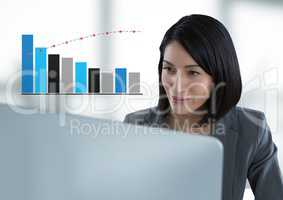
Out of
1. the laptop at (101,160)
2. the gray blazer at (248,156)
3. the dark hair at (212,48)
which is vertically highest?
the dark hair at (212,48)

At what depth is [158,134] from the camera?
1.33 ft

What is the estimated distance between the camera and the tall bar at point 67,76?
8.95 ft

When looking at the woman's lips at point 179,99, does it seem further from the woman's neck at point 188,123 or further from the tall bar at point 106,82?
the tall bar at point 106,82

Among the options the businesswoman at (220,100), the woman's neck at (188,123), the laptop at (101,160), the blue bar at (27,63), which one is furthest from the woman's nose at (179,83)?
the blue bar at (27,63)

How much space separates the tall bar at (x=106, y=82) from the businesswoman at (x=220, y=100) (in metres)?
1.56

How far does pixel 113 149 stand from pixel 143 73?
2.47 metres

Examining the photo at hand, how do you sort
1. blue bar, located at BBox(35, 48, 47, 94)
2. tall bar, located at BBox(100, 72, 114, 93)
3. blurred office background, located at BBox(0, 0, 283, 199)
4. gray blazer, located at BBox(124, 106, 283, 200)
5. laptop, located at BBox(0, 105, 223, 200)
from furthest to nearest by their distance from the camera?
tall bar, located at BBox(100, 72, 114, 93) < blue bar, located at BBox(35, 48, 47, 94) < blurred office background, located at BBox(0, 0, 283, 199) < gray blazer, located at BBox(124, 106, 283, 200) < laptop, located at BBox(0, 105, 223, 200)

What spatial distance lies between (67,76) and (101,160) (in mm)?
2391

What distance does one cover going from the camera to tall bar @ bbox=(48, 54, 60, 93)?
8.89 ft

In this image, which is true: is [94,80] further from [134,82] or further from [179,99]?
[179,99]

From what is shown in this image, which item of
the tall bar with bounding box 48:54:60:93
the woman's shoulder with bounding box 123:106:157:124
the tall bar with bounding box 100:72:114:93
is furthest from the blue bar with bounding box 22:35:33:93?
the woman's shoulder with bounding box 123:106:157:124

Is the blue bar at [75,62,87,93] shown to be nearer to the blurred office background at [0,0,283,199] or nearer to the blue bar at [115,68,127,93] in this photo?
the blurred office background at [0,0,283,199]

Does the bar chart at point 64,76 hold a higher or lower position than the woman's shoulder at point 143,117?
higher

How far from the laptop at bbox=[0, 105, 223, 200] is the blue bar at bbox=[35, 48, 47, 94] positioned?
2.22 meters
